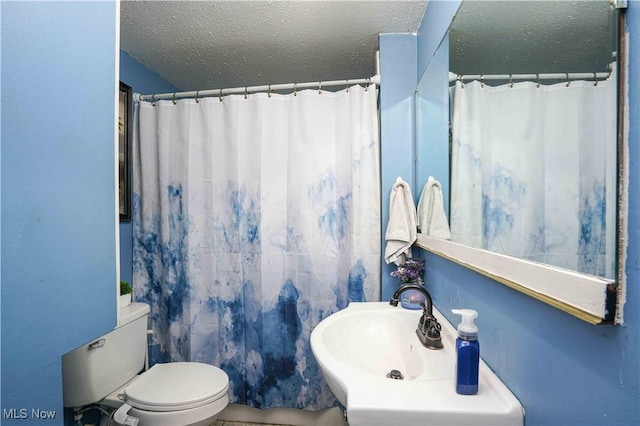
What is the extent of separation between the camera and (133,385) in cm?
125

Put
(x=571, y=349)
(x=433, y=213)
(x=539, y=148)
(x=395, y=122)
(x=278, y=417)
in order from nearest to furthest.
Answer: (x=571, y=349), (x=539, y=148), (x=433, y=213), (x=395, y=122), (x=278, y=417)

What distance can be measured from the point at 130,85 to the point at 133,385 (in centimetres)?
170

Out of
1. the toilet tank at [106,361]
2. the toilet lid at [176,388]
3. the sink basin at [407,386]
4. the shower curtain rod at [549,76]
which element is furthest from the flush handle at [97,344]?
the shower curtain rod at [549,76]

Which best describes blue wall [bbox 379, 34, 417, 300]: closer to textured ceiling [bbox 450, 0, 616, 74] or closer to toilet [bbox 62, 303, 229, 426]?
textured ceiling [bbox 450, 0, 616, 74]

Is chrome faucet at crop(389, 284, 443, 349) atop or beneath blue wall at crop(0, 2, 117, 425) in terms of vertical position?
beneath

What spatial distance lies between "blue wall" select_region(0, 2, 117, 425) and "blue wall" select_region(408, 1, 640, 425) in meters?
1.08

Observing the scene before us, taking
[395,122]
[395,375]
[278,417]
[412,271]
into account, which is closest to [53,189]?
[395,375]

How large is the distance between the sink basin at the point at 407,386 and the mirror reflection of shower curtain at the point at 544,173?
1.02 ft

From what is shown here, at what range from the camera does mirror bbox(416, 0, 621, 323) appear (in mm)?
403

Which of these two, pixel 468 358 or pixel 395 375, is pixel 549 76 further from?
pixel 395 375

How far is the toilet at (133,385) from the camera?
1133mm

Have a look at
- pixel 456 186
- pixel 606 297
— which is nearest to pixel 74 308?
pixel 606 297

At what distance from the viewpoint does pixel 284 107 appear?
5.16ft

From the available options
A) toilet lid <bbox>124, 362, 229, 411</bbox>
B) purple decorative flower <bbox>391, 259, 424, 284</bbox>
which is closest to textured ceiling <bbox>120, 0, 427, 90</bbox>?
purple decorative flower <bbox>391, 259, 424, 284</bbox>
